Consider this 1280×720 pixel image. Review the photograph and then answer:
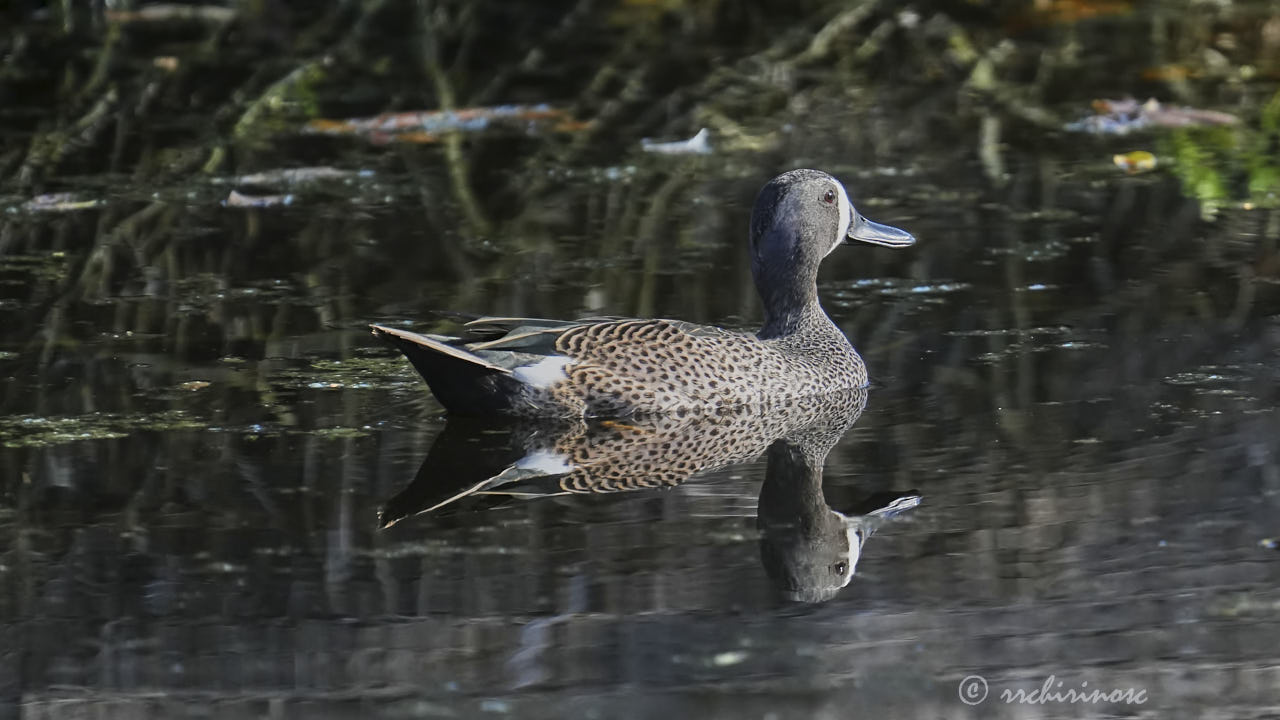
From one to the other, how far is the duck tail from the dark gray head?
1196 millimetres

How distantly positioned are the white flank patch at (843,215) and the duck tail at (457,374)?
1541mm

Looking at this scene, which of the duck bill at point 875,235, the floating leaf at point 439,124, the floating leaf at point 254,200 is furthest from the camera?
the floating leaf at point 439,124

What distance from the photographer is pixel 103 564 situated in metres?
5.38

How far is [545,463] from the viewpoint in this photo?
621 cm

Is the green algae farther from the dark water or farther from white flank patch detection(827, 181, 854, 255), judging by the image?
white flank patch detection(827, 181, 854, 255)

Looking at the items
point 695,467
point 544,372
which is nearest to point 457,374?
point 544,372

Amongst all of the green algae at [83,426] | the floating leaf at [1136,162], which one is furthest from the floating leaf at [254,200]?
the floating leaf at [1136,162]

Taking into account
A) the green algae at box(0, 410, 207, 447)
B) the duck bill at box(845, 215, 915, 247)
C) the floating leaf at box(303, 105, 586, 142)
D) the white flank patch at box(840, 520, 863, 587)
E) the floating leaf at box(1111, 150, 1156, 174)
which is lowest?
the white flank patch at box(840, 520, 863, 587)

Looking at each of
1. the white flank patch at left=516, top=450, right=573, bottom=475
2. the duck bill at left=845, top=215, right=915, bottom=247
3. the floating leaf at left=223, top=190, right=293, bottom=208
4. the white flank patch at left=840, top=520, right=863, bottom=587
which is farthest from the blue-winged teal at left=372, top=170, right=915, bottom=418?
the floating leaf at left=223, top=190, right=293, bottom=208

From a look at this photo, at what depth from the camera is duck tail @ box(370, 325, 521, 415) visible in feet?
20.6

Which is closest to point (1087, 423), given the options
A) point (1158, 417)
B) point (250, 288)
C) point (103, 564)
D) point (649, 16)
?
point (1158, 417)

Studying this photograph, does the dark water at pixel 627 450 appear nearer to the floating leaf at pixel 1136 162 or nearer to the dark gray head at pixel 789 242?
the floating leaf at pixel 1136 162

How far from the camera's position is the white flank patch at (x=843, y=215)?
7434 millimetres

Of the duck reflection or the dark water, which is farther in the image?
the duck reflection
